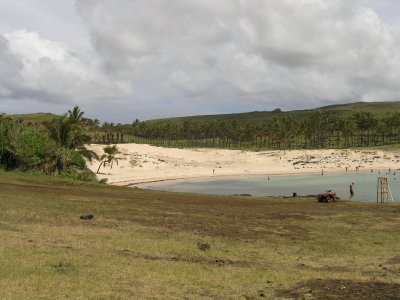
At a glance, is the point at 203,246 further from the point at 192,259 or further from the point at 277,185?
the point at 277,185

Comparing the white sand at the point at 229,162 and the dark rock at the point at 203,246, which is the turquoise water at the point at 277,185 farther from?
the dark rock at the point at 203,246

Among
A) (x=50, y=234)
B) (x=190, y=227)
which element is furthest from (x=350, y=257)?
(x=50, y=234)

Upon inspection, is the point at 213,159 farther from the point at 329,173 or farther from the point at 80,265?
the point at 80,265

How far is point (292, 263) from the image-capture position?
16.7 m

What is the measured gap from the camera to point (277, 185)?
7950 cm

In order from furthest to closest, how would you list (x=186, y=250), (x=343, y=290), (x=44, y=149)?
1. (x=44, y=149)
2. (x=186, y=250)
3. (x=343, y=290)

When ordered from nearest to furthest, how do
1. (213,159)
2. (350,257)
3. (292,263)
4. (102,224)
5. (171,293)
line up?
(171,293) < (292,263) < (350,257) < (102,224) < (213,159)

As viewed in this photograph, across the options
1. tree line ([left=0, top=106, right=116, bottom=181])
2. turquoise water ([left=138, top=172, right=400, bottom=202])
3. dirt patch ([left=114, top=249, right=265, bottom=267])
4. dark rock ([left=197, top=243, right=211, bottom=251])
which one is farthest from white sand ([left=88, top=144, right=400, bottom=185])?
dirt patch ([left=114, top=249, right=265, bottom=267])

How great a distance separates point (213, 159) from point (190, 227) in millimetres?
120881

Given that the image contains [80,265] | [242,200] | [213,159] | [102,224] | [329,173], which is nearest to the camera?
[80,265]

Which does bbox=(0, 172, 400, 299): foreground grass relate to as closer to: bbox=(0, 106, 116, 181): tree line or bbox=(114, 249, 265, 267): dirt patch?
bbox=(114, 249, 265, 267): dirt patch

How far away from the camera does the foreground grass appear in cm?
1219

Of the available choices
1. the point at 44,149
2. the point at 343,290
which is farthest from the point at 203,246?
the point at 44,149

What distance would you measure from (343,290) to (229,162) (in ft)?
404
